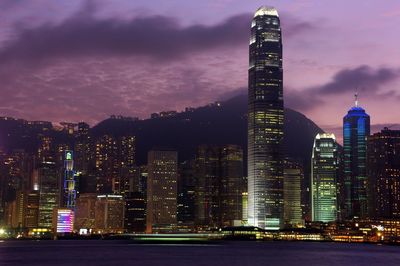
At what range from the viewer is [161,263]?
127 m

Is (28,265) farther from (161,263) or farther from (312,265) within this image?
(312,265)

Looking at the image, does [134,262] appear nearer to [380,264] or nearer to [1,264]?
[1,264]

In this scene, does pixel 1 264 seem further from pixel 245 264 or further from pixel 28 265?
pixel 245 264

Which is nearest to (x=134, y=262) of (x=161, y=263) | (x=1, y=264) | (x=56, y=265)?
(x=161, y=263)

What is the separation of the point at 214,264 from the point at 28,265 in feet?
105

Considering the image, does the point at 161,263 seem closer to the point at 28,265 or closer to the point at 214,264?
the point at 214,264

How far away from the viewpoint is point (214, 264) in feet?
415

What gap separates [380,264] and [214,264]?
102 ft

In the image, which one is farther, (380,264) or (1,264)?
(380,264)

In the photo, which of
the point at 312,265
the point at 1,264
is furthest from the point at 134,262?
the point at 312,265

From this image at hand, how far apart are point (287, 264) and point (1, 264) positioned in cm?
4959

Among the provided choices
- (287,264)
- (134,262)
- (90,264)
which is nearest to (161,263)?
(134,262)

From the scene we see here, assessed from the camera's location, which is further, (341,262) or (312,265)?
(341,262)

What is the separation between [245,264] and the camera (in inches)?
5069
